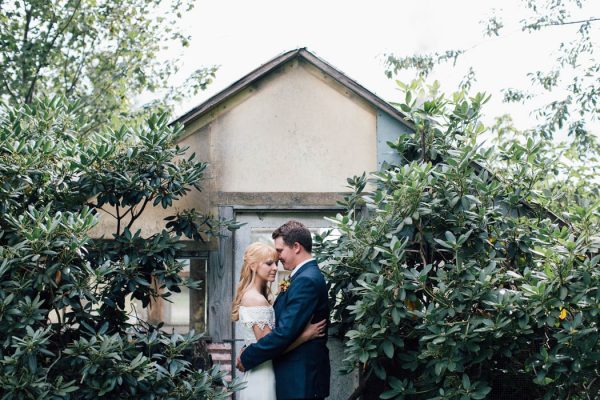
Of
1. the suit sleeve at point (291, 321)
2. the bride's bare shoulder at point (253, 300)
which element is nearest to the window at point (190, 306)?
the bride's bare shoulder at point (253, 300)

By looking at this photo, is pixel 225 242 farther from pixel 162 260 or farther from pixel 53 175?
pixel 53 175

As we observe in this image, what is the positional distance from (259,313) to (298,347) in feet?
1.46

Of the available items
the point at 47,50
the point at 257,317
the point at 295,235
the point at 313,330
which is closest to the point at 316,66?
the point at 295,235

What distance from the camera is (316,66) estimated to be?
8.88m

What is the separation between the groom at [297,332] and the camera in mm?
6562

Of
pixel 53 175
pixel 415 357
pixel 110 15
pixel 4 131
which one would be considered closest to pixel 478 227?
pixel 415 357

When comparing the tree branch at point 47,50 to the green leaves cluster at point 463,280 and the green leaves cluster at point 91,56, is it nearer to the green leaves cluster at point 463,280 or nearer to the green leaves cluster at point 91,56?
the green leaves cluster at point 91,56

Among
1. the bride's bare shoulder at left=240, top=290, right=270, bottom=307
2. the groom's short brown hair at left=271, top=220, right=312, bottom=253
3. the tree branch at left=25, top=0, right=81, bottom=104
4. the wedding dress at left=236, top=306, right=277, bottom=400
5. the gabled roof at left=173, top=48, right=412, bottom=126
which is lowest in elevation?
the wedding dress at left=236, top=306, right=277, bottom=400

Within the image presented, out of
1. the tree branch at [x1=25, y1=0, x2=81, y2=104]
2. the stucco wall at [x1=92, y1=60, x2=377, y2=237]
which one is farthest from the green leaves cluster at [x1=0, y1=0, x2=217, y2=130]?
the stucco wall at [x1=92, y1=60, x2=377, y2=237]

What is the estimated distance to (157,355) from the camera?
710 cm

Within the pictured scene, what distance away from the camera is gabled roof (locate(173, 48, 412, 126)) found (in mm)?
8727

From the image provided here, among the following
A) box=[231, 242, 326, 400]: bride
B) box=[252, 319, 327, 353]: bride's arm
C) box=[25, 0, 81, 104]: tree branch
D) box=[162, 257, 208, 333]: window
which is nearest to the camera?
box=[252, 319, 327, 353]: bride's arm

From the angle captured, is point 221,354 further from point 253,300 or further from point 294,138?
point 294,138

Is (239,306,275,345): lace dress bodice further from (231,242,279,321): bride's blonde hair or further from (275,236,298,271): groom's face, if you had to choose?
(275,236,298,271): groom's face
